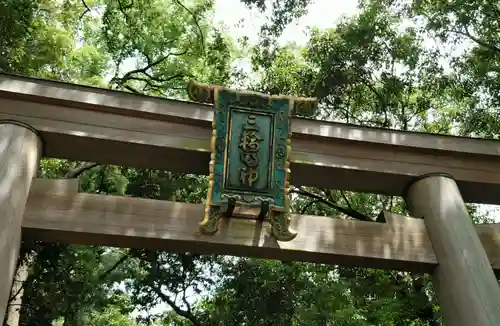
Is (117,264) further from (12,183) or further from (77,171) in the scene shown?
(12,183)

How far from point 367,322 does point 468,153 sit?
268 centimetres

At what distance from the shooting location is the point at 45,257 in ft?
19.3

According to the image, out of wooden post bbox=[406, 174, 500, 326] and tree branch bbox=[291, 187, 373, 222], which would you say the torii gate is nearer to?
wooden post bbox=[406, 174, 500, 326]

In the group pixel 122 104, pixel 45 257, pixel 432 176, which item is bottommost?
pixel 45 257

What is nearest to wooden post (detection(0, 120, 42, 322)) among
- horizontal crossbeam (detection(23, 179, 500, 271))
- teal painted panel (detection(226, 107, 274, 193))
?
horizontal crossbeam (detection(23, 179, 500, 271))

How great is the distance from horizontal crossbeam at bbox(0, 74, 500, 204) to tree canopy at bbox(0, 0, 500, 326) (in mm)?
2050

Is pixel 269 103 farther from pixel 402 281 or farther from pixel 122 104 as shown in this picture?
pixel 402 281

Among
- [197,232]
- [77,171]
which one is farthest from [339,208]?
[197,232]

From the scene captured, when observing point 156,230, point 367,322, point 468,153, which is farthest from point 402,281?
point 156,230

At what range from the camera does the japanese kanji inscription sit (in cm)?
418

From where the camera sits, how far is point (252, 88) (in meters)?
9.30

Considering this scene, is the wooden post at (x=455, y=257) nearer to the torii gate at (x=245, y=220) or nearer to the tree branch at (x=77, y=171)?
the torii gate at (x=245, y=220)

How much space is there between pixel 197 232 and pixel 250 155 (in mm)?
793

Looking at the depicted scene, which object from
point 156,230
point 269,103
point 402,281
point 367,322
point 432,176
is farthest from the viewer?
point 402,281
